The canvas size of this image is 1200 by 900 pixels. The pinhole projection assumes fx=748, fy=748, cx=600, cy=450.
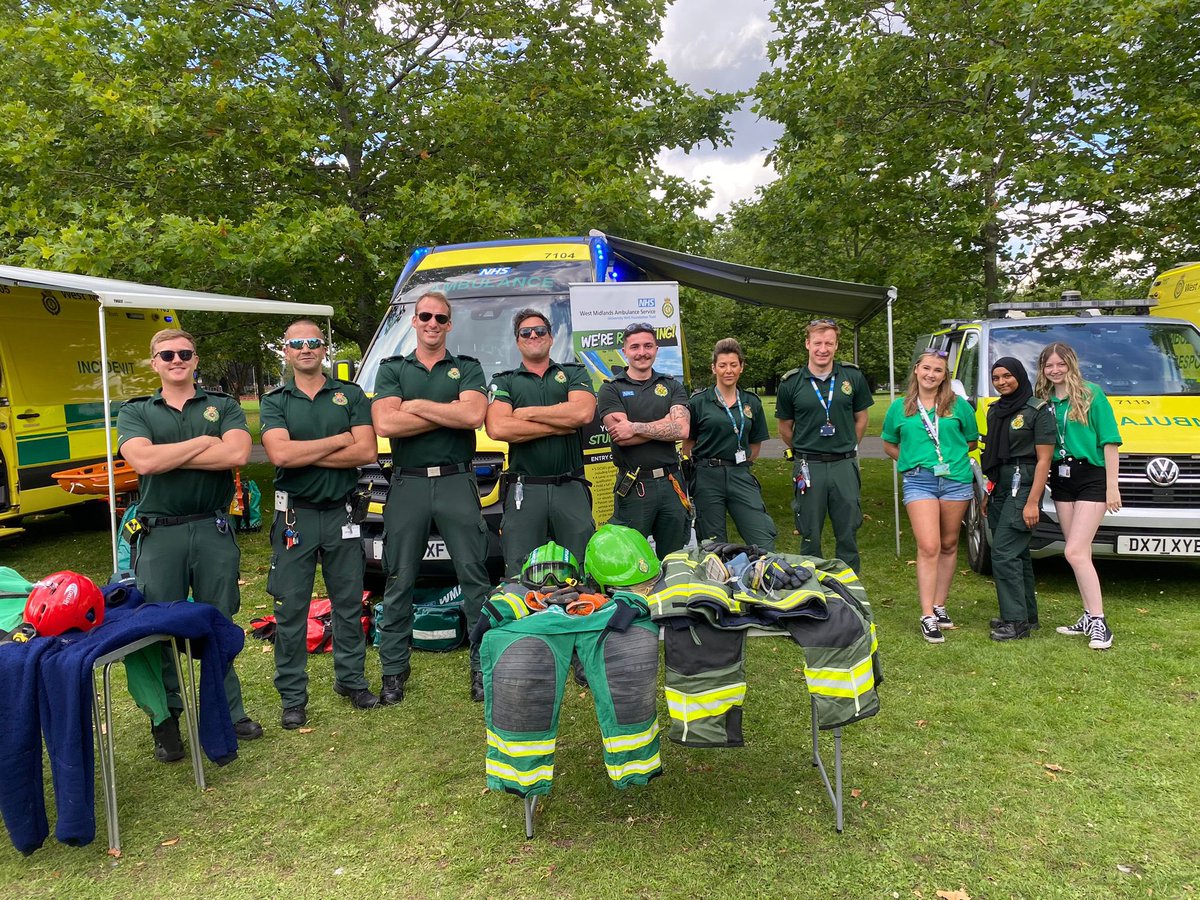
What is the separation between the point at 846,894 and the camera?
103 inches

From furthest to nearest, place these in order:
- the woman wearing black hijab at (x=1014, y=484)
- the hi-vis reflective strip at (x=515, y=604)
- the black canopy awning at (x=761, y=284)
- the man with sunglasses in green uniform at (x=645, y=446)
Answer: the black canopy awning at (x=761, y=284)
the woman wearing black hijab at (x=1014, y=484)
the man with sunglasses in green uniform at (x=645, y=446)
the hi-vis reflective strip at (x=515, y=604)

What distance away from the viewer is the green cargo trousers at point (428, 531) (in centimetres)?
416

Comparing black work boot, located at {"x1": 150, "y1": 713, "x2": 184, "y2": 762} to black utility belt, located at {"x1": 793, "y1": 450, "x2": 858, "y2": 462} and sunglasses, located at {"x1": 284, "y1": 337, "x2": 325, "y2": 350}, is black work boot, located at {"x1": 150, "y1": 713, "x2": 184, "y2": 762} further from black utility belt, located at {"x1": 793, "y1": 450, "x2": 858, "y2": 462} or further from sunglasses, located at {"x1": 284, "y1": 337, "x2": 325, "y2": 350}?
black utility belt, located at {"x1": 793, "y1": 450, "x2": 858, "y2": 462}

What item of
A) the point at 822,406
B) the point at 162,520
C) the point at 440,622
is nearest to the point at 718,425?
the point at 822,406

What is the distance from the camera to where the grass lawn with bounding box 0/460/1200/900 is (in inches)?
108

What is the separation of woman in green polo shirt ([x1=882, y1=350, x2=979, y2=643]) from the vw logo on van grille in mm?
1643

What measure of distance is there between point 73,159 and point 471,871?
9.90 meters

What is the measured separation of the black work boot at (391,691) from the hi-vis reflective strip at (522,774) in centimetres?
180

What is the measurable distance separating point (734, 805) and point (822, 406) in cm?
274

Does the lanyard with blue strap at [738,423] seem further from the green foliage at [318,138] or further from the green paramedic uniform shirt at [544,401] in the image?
the green foliage at [318,138]

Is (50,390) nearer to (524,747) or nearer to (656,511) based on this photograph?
(656,511)

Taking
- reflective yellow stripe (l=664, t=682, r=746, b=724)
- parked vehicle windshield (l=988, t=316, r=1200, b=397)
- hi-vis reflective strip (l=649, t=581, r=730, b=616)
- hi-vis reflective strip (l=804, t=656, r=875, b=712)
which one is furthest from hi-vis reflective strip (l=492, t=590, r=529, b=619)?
parked vehicle windshield (l=988, t=316, r=1200, b=397)

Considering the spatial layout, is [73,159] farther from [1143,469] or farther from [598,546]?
Answer: [1143,469]

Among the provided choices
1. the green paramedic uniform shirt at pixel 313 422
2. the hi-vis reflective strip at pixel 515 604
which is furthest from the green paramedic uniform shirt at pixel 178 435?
the hi-vis reflective strip at pixel 515 604
